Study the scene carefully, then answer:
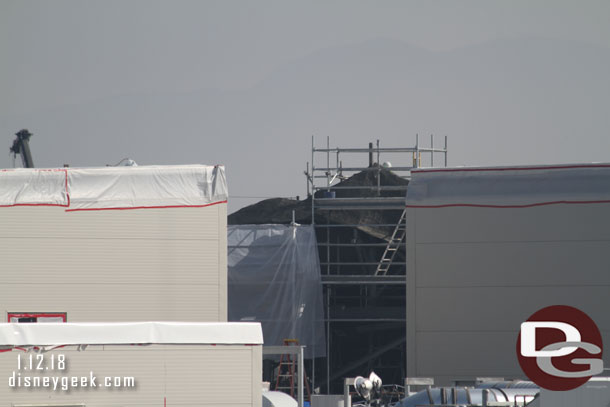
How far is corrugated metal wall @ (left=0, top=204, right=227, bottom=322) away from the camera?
2667 centimetres

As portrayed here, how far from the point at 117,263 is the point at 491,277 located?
9.99m

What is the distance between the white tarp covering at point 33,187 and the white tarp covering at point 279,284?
10.2 meters

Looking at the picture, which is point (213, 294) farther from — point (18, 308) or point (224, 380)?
point (224, 380)

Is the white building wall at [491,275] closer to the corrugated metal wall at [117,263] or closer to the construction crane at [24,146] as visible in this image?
the corrugated metal wall at [117,263]

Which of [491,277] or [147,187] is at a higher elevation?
[147,187]

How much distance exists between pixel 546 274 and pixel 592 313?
1.56 m

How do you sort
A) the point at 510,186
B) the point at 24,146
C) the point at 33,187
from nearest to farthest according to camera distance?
the point at 33,187 < the point at 510,186 < the point at 24,146

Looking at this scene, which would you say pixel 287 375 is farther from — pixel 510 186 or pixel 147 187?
pixel 510 186

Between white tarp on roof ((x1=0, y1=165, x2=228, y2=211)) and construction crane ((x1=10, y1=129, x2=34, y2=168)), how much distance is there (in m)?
17.0

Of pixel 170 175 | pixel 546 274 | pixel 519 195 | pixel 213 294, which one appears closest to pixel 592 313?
pixel 546 274

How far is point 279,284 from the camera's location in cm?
3584

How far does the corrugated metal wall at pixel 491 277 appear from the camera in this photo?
90.9ft

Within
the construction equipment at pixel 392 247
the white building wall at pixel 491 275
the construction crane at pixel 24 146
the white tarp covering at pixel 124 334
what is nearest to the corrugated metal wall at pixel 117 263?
the white building wall at pixel 491 275

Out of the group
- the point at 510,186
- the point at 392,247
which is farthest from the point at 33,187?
the point at 392,247
